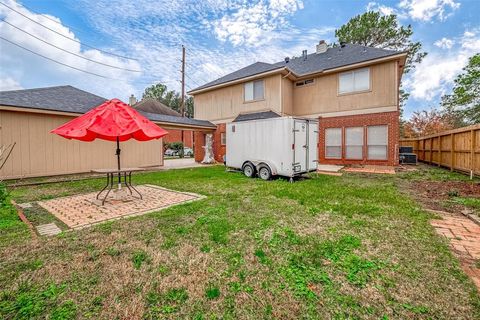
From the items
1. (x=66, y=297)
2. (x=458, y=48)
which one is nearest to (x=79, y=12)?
(x=66, y=297)

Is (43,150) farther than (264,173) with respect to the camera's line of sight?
→ Yes

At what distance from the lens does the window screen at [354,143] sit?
12523 mm

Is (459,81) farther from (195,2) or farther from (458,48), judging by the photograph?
(195,2)

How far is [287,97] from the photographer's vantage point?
14.2m

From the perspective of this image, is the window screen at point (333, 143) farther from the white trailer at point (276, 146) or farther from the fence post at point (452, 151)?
the white trailer at point (276, 146)

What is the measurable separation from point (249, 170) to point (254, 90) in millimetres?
7533

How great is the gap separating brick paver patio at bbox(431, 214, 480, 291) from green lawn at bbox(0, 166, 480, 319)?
0.13m

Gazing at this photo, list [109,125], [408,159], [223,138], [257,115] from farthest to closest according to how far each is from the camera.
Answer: [223,138] < [257,115] < [408,159] < [109,125]

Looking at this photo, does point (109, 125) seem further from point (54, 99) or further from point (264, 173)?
point (54, 99)

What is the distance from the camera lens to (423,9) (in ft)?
49.9

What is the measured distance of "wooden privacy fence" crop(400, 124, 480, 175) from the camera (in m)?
8.39

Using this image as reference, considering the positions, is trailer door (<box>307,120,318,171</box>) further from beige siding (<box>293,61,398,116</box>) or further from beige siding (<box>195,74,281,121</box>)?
beige siding (<box>293,61,398,116</box>)

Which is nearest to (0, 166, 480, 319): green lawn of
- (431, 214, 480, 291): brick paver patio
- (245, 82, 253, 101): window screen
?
(431, 214, 480, 291): brick paver patio

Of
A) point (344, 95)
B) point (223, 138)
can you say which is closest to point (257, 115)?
point (223, 138)
